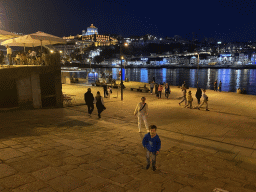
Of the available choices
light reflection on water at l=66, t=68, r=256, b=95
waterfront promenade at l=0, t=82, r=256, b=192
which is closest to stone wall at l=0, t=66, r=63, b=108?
waterfront promenade at l=0, t=82, r=256, b=192

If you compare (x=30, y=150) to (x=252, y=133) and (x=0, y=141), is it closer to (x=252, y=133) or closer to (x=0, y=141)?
(x=0, y=141)

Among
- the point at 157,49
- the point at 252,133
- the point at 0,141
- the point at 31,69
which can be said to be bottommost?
the point at 252,133

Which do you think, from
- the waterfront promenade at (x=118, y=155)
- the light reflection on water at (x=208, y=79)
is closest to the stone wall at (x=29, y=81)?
the waterfront promenade at (x=118, y=155)

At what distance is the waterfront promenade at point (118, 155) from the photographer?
147 inches

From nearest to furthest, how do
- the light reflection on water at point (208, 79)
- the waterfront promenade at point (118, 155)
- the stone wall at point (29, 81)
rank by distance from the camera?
the waterfront promenade at point (118, 155) → the stone wall at point (29, 81) → the light reflection on water at point (208, 79)

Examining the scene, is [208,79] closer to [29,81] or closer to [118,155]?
[29,81]

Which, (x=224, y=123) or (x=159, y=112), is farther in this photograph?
(x=159, y=112)

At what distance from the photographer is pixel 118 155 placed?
5.23 m

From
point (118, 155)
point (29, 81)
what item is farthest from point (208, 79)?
point (118, 155)

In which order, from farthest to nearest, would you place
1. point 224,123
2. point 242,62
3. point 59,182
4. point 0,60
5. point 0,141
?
point 242,62 < point 0,60 < point 224,123 < point 0,141 < point 59,182

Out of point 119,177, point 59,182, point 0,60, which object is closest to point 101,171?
point 119,177

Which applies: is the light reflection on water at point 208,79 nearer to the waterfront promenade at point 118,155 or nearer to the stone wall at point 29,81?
the stone wall at point 29,81

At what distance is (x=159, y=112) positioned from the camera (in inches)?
446

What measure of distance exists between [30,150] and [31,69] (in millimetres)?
6593
